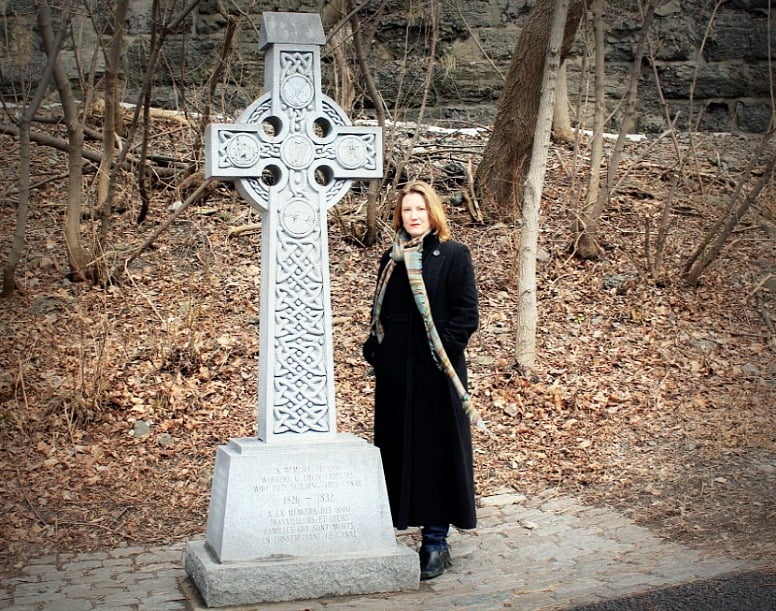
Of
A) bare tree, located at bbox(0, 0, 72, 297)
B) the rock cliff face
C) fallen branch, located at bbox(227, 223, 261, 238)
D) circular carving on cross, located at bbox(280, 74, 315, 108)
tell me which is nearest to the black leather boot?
circular carving on cross, located at bbox(280, 74, 315, 108)

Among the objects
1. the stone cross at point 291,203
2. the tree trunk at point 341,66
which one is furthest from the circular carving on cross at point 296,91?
the tree trunk at point 341,66

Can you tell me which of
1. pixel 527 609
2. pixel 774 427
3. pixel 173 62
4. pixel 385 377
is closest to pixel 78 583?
pixel 385 377

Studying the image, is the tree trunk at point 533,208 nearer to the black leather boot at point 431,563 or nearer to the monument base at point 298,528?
the black leather boot at point 431,563

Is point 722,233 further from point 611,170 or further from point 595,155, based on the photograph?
point 595,155

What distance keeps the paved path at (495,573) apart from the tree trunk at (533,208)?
2.59 m

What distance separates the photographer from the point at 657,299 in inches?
417

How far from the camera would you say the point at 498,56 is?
15109 mm

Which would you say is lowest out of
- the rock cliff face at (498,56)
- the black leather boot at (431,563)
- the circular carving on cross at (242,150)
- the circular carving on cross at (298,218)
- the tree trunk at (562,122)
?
the black leather boot at (431,563)

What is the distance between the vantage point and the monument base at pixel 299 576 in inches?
199

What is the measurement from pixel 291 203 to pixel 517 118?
6671 mm

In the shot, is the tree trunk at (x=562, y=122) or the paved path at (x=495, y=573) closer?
the paved path at (x=495, y=573)

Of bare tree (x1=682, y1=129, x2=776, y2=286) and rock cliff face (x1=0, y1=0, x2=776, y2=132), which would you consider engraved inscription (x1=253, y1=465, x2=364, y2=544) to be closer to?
bare tree (x1=682, y1=129, x2=776, y2=286)

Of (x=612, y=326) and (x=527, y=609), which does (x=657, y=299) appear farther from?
(x=527, y=609)

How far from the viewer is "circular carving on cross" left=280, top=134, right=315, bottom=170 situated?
5586 millimetres
